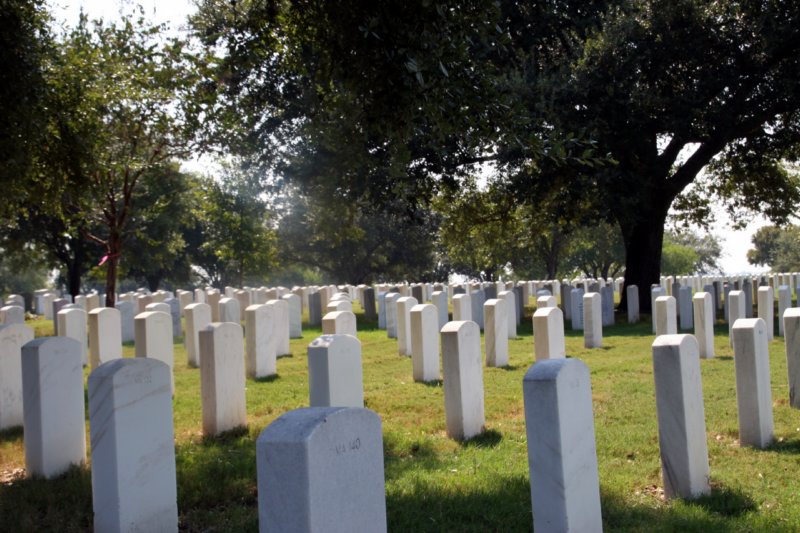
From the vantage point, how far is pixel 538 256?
53.2 m

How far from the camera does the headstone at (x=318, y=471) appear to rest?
320 centimetres

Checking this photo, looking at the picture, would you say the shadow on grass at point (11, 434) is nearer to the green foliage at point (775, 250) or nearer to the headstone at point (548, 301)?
the headstone at point (548, 301)

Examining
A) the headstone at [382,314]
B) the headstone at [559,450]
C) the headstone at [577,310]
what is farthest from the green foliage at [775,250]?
the headstone at [559,450]

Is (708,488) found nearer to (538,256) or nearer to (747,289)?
(747,289)

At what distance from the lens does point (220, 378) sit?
842 cm

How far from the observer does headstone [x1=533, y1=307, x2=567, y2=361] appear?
11586 millimetres

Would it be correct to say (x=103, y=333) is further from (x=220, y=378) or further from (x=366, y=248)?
(x=366, y=248)

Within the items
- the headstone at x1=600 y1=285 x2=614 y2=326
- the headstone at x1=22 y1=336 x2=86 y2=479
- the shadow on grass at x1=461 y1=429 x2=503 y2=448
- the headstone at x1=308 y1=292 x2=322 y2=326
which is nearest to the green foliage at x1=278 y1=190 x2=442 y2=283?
the headstone at x1=308 y1=292 x2=322 y2=326

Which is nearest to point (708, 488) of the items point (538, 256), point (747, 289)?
point (747, 289)

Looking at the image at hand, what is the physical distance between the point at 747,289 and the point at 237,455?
67.3 feet

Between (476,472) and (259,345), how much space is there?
6.68 m

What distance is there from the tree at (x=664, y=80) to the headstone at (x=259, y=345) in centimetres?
915

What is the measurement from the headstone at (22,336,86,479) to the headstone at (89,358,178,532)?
1509mm

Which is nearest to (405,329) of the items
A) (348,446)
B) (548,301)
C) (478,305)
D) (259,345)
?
(548,301)
